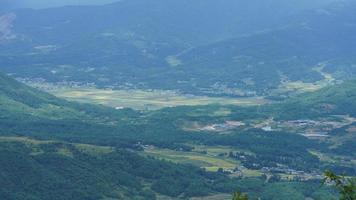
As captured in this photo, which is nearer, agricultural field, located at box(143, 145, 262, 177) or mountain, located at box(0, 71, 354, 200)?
mountain, located at box(0, 71, 354, 200)

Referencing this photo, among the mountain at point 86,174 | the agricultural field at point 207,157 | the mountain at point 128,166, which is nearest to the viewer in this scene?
the mountain at point 86,174

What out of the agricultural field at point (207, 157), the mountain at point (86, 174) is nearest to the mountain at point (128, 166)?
the mountain at point (86, 174)

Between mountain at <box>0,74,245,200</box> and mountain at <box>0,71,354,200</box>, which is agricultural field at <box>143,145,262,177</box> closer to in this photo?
mountain at <box>0,71,354,200</box>

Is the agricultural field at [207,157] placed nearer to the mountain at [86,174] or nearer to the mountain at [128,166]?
the mountain at [128,166]

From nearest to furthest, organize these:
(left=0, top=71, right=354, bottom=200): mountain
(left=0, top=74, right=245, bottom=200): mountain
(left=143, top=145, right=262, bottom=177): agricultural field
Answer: (left=0, top=74, right=245, bottom=200): mountain < (left=0, top=71, right=354, bottom=200): mountain < (left=143, top=145, right=262, bottom=177): agricultural field

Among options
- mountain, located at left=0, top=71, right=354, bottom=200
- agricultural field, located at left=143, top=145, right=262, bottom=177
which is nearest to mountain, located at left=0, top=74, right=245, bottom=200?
mountain, located at left=0, top=71, right=354, bottom=200

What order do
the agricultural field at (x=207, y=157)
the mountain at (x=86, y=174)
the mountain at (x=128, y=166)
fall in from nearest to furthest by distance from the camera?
the mountain at (x=86, y=174)
the mountain at (x=128, y=166)
the agricultural field at (x=207, y=157)

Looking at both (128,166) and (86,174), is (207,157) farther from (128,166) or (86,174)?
(86,174)

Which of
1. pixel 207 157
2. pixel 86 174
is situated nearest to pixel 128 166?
pixel 86 174

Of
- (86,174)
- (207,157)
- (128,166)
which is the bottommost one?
(86,174)

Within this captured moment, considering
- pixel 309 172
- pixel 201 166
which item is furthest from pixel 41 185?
pixel 309 172

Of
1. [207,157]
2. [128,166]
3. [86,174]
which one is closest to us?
[86,174]
